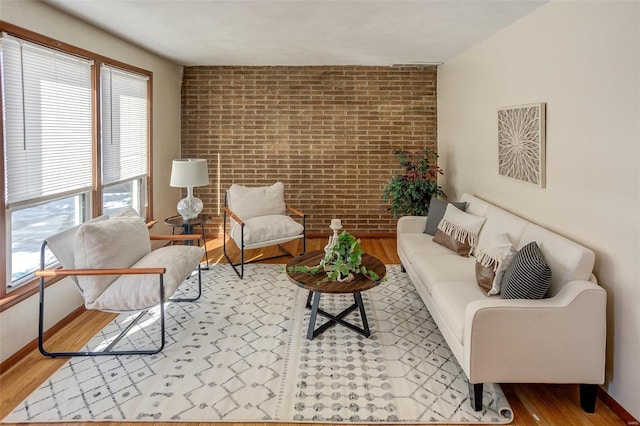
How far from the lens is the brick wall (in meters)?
6.22

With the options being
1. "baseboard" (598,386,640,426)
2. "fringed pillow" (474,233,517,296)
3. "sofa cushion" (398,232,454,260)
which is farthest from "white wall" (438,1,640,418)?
"sofa cushion" (398,232,454,260)

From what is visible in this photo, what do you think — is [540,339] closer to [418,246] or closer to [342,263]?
[342,263]

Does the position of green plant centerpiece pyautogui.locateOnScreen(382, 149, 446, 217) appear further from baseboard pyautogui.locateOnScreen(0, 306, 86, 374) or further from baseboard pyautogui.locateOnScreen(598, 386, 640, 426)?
baseboard pyautogui.locateOnScreen(0, 306, 86, 374)

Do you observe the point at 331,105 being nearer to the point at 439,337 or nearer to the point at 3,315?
the point at 439,337

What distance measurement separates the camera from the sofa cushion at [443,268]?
3176 mm

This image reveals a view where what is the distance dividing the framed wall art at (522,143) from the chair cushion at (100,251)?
10.2 ft

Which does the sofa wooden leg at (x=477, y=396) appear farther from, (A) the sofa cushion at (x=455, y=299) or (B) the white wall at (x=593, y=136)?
(B) the white wall at (x=593, y=136)

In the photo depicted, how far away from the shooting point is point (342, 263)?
10.3ft

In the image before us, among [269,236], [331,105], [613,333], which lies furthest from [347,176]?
[613,333]

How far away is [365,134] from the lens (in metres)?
6.32

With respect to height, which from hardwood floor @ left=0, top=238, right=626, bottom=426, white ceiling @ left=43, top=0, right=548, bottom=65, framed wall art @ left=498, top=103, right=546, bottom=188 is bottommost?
hardwood floor @ left=0, top=238, right=626, bottom=426

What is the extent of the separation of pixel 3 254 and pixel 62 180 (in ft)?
2.74

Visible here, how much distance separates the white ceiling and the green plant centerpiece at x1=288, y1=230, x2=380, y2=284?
5.85 ft

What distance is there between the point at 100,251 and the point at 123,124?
205 cm
